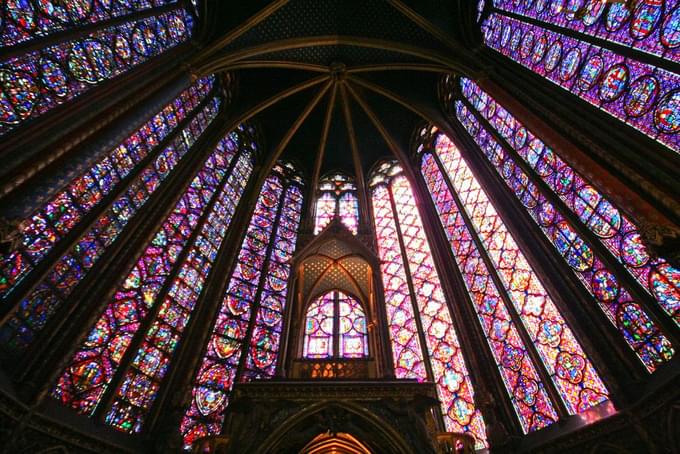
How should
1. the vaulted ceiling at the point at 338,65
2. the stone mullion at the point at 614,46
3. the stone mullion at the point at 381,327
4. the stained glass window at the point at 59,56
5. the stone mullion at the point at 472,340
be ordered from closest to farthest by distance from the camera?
the stone mullion at the point at 614,46
the stained glass window at the point at 59,56
the stone mullion at the point at 472,340
the stone mullion at the point at 381,327
the vaulted ceiling at the point at 338,65

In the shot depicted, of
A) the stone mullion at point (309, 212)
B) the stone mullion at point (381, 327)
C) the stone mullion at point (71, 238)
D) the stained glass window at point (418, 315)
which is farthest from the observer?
the stone mullion at point (309, 212)

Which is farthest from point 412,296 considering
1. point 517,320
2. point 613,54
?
point 613,54

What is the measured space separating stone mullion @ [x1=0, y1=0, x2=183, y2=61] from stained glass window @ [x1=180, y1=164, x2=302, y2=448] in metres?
5.71

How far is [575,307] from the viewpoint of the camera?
6.00 m

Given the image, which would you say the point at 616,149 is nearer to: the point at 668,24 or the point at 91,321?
the point at 668,24

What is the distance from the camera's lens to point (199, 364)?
7.63m

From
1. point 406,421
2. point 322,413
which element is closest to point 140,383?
point 322,413

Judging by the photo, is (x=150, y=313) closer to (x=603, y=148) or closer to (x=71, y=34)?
(x=71, y=34)

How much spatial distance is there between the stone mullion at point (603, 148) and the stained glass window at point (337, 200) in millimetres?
6685

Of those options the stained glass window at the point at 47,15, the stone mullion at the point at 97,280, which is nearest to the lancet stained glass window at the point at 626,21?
the stained glass window at the point at 47,15

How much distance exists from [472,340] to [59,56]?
8.93m

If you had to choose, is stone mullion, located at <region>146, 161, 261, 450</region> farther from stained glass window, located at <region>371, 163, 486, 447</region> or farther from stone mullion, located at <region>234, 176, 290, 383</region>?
stained glass window, located at <region>371, 163, 486, 447</region>

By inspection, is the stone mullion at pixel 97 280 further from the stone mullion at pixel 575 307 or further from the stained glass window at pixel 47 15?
the stone mullion at pixel 575 307

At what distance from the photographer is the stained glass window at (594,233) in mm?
5039
